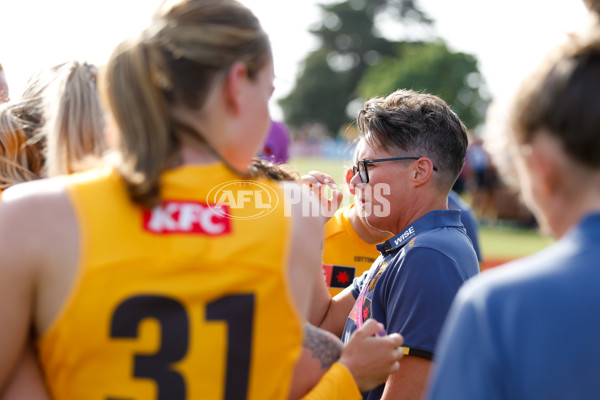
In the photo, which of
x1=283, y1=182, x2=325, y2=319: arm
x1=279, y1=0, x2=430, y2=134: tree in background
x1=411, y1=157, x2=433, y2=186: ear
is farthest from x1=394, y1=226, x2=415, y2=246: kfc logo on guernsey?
x1=279, y1=0, x2=430, y2=134: tree in background

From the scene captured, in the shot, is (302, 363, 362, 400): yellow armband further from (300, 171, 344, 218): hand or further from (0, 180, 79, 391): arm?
(300, 171, 344, 218): hand

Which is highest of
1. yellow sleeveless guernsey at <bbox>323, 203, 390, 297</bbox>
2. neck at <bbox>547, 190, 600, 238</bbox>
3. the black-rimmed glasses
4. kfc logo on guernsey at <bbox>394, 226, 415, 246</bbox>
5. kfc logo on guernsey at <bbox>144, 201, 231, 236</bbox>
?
neck at <bbox>547, 190, 600, 238</bbox>

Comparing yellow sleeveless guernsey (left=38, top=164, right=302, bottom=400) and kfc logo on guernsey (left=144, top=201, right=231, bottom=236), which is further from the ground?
kfc logo on guernsey (left=144, top=201, right=231, bottom=236)

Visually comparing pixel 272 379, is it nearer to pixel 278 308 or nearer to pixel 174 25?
pixel 278 308

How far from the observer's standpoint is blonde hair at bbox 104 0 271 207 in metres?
1.45

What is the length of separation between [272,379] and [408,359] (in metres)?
1.07

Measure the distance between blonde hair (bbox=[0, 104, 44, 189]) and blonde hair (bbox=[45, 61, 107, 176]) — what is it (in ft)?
1.68

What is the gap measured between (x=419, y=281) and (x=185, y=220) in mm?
1361

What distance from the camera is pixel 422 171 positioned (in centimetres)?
313

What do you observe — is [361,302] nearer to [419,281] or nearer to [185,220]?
[419,281]

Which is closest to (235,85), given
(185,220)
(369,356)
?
(185,220)

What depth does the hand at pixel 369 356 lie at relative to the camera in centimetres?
190

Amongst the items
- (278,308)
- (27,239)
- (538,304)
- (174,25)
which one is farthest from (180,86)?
(538,304)

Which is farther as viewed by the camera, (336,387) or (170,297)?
(336,387)
